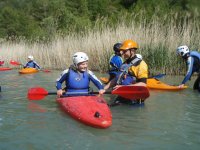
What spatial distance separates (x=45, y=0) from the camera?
45594 millimetres

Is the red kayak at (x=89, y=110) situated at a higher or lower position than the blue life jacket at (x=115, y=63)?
lower

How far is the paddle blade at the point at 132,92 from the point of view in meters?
6.58

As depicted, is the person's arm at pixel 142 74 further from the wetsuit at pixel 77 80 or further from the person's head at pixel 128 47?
the wetsuit at pixel 77 80

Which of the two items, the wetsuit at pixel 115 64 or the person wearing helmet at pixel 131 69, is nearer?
the person wearing helmet at pixel 131 69

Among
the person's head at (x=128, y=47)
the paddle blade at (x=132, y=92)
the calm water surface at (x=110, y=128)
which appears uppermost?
the person's head at (x=128, y=47)

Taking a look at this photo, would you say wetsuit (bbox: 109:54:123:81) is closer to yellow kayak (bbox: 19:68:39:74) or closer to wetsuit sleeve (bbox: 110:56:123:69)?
wetsuit sleeve (bbox: 110:56:123:69)

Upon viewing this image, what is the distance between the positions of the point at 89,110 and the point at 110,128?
0.57 meters

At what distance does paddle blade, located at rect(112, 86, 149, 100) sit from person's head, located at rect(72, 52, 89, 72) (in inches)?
29.5

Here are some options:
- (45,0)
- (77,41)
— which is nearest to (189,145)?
(77,41)

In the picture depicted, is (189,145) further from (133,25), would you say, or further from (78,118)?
(133,25)

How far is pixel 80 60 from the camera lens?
6617mm

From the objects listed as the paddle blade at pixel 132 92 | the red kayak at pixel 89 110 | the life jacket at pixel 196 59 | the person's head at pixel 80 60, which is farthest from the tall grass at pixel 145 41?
the red kayak at pixel 89 110

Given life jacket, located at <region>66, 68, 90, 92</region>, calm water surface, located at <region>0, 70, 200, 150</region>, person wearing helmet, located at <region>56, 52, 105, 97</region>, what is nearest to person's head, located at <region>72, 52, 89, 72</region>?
person wearing helmet, located at <region>56, 52, 105, 97</region>

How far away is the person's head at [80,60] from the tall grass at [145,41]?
4515mm
